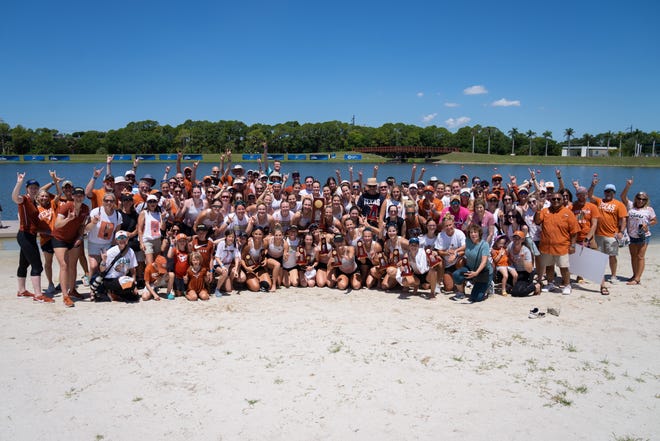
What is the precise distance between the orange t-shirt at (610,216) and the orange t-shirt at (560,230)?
104 cm

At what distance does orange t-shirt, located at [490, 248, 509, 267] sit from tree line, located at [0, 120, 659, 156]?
102m

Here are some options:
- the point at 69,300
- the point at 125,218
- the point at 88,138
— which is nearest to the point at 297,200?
the point at 125,218

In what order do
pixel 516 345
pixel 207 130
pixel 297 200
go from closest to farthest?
1. pixel 516 345
2. pixel 297 200
3. pixel 207 130

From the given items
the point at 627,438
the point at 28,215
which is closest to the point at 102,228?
the point at 28,215

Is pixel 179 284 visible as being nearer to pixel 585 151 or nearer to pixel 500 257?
pixel 500 257

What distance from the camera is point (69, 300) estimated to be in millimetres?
7152

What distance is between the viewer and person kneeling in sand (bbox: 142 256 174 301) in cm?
754

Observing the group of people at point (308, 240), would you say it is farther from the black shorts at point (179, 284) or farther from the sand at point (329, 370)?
the sand at point (329, 370)

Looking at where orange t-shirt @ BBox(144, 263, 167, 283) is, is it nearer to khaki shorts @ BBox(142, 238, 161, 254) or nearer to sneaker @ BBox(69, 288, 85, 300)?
khaki shorts @ BBox(142, 238, 161, 254)

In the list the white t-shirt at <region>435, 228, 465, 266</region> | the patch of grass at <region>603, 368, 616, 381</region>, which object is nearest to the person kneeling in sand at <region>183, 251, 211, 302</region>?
the white t-shirt at <region>435, 228, 465, 266</region>

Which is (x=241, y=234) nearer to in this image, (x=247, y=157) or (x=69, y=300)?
(x=69, y=300)

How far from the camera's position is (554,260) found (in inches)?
319

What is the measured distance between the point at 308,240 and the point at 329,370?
3.55 metres

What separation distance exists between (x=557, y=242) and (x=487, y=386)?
4262 mm
